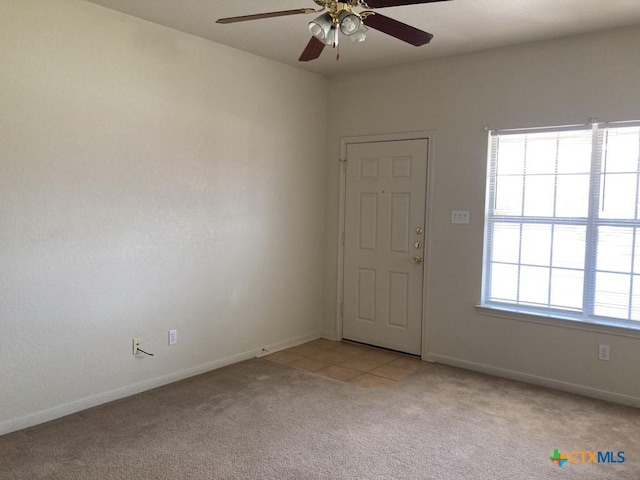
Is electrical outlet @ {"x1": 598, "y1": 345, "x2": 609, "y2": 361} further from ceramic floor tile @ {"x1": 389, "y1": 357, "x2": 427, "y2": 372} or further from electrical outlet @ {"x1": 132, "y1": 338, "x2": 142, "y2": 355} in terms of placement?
electrical outlet @ {"x1": 132, "y1": 338, "x2": 142, "y2": 355}

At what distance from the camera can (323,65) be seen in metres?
4.67

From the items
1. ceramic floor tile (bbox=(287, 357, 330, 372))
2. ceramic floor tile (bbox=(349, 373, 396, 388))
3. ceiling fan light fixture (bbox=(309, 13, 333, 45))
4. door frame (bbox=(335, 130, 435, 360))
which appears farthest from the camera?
door frame (bbox=(335, 130, 435, 360))

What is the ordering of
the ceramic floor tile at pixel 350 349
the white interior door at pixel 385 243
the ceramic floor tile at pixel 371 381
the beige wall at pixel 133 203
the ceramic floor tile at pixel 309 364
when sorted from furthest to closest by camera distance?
the ceramic floor tile at pixel 350 349, the white interior door at pixel 385 243, the ceramic floor tile at pixel 309 364, the ceramic floor tile at pixel 371 381, the beige wall at pixel 133 203

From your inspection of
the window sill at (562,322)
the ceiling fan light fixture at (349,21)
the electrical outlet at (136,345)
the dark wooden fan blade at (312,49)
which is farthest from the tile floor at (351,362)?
the ceiling fan light fixture at (349,21)

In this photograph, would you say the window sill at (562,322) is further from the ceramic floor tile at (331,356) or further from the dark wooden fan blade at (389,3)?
the dark wooden fan blade at (389,3)

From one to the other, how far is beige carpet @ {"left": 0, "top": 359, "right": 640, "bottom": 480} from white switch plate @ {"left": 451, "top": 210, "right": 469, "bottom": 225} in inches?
51.5

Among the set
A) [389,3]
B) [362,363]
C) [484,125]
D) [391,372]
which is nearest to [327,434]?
[391,372]

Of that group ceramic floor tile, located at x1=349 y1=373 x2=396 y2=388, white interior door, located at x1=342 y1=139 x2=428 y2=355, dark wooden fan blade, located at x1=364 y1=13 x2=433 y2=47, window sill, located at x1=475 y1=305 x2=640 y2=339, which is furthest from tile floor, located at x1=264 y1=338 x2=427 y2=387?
dark wooden fan blade, located at x1=364 y1=13 x2=433 y2=47

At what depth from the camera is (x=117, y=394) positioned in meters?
3.55

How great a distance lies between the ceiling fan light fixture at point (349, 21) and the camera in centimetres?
Answer: 218

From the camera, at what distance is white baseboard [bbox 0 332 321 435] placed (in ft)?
10.1

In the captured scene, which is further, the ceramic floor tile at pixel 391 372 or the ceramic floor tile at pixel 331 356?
the ceramic floor tile at pixel 331 356

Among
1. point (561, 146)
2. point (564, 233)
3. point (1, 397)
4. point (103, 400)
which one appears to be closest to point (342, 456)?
point (103, 400)

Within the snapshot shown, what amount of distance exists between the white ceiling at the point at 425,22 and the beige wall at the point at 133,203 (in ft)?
0.76
